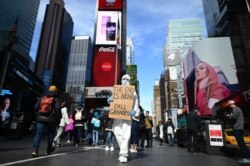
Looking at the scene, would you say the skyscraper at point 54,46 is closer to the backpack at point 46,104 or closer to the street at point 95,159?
the street at point 95,159

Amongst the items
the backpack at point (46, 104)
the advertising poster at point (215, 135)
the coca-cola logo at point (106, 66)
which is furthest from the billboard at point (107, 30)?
the backpack at point (46, 104)

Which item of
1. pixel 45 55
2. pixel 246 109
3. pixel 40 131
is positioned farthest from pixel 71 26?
pixel 40 131

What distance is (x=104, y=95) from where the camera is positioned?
55156 mm

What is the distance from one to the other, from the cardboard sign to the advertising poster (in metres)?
5.08

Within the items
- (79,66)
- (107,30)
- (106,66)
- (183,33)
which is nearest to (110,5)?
(107,30)

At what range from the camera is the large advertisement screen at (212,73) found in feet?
170

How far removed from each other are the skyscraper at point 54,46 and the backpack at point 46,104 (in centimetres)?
10023

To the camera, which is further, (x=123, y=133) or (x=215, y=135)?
(x=215, y=135)

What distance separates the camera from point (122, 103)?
5867mm

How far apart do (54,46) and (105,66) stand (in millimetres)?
61100

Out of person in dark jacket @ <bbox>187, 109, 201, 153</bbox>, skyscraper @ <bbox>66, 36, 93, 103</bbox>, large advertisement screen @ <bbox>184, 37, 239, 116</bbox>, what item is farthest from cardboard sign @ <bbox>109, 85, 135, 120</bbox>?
skyscraper @ <bbox>66, 36, 93, 103</bbox>

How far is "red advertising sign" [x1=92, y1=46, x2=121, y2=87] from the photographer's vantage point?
57312 millimetres

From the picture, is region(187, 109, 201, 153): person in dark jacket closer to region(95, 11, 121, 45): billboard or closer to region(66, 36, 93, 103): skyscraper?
region(95, 11, 121, 45): billboard

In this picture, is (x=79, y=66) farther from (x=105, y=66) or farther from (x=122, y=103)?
(x=122, y=103)
